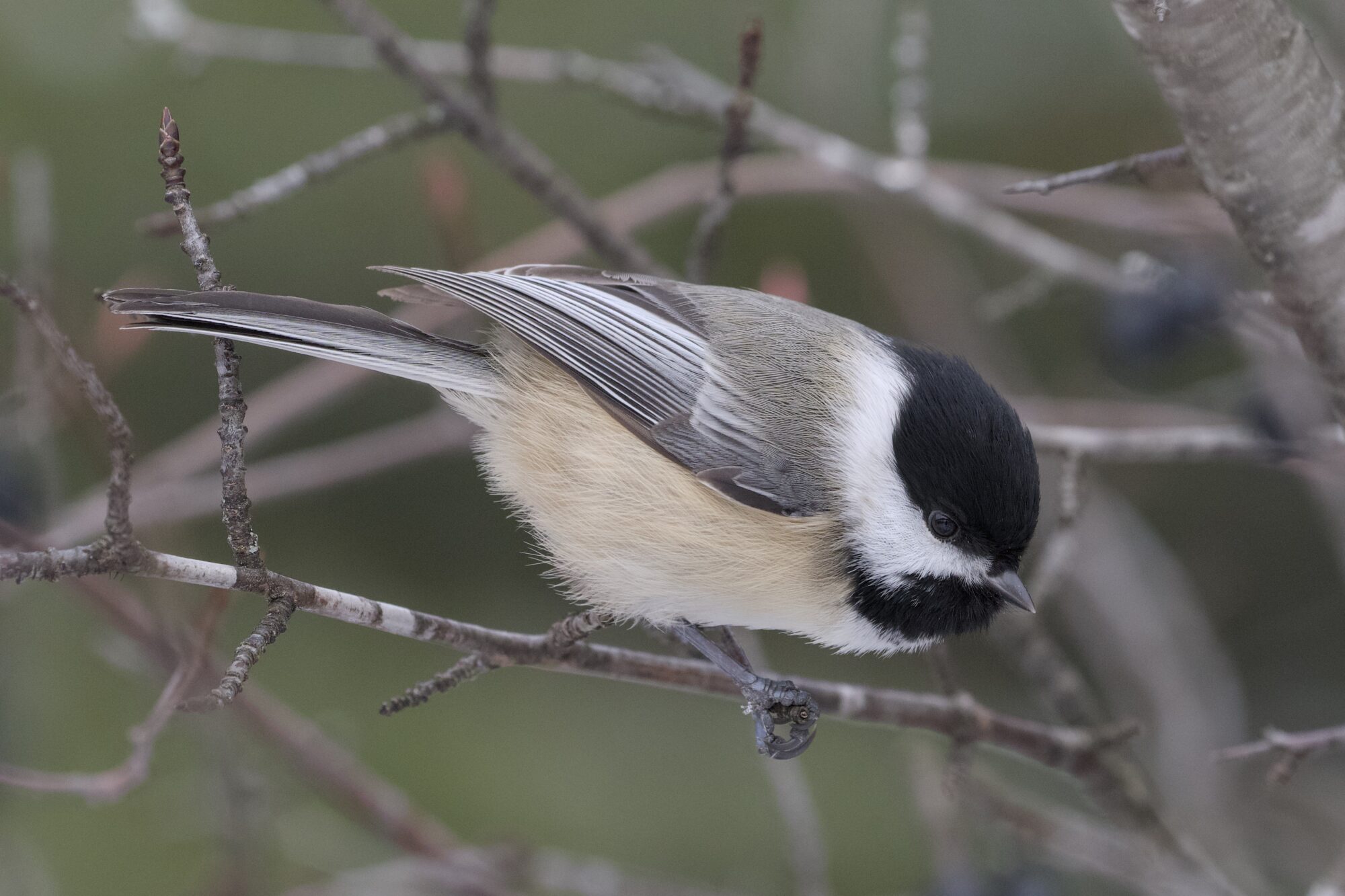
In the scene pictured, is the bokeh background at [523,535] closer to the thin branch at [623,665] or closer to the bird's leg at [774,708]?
the thin branch at [623,665]

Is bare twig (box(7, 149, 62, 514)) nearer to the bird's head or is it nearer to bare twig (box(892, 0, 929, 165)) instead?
the bird's head

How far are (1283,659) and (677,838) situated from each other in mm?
1555

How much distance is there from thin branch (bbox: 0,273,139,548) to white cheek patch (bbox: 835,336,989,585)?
82cm

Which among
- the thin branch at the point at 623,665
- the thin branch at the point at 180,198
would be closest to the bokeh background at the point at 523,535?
the thin branch at the point at 623,665

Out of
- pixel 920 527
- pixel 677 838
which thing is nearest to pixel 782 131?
pixel 920 527

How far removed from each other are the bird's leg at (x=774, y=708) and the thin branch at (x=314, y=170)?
87cm

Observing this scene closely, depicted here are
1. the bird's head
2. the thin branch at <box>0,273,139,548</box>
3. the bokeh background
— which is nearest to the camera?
the thin branch at <box>0,273,139,548</box>

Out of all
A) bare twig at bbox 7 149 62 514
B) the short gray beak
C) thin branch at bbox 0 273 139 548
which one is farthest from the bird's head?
bare twig at bbox 7 149 62 514

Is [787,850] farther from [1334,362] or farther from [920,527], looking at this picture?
[1334,362]

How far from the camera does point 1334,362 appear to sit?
110cm

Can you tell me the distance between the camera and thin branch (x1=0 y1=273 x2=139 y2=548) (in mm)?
839

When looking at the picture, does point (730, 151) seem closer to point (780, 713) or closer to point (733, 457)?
point (733, 457)

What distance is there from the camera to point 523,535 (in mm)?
2506

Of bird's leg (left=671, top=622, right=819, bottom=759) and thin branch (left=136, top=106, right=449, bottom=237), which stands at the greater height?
thin branch (left=136, top=106, right=449, bottom=237)
